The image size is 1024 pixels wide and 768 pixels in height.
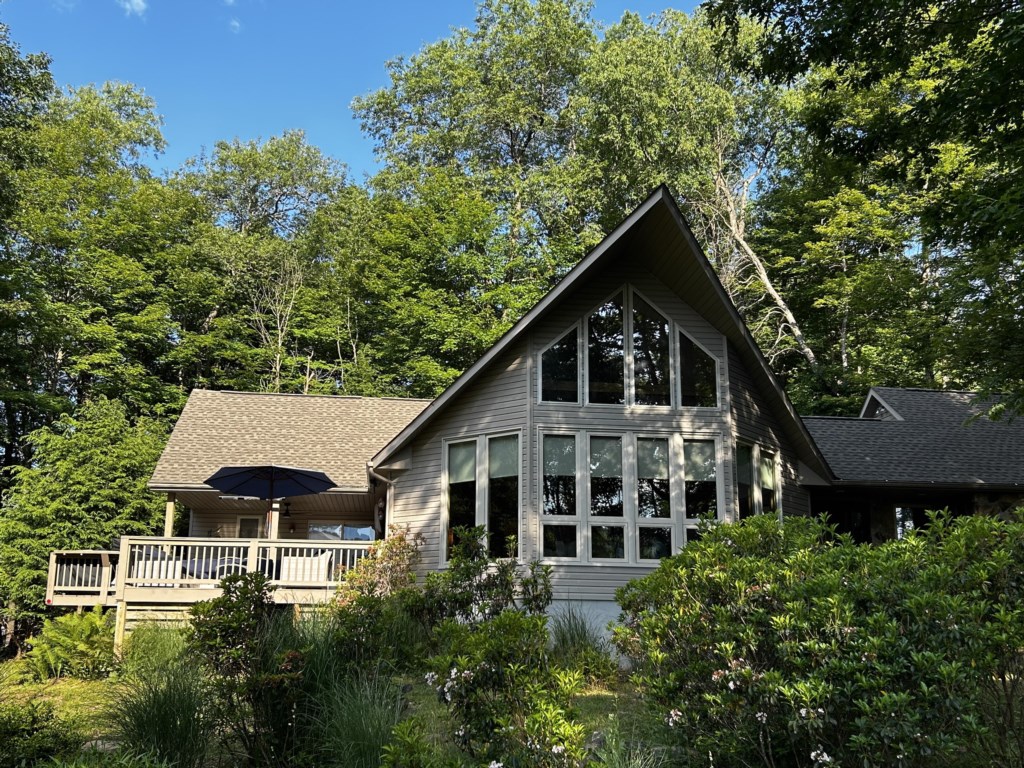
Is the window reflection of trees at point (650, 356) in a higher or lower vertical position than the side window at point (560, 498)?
higher

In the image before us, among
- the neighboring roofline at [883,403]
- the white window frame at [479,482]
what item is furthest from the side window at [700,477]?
the neighboring roofline at [883,403]

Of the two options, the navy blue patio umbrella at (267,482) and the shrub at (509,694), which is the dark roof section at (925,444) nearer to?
the navy blue patio umbrella at (267,482)

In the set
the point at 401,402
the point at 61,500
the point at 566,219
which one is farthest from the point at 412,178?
the point at 61,500

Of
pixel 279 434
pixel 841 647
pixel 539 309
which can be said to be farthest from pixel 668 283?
pixel 279 434

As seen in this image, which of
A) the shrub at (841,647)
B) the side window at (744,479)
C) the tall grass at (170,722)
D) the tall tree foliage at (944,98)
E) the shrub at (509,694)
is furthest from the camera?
the side window at (744,479)

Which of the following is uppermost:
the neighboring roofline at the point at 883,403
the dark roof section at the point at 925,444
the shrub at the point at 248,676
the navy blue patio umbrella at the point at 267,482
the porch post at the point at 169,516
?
the neighboring roofline at the point at 883,403

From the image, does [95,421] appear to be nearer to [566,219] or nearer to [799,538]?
[799,538]

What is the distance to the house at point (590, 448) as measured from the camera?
11.7m

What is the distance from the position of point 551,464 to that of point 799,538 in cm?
673

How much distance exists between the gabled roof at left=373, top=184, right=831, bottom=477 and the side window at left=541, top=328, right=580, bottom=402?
560 millimetres

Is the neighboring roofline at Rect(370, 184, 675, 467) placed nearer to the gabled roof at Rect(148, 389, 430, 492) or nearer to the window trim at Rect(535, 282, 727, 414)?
the window trim at Rect(535, 282, 727, 414)

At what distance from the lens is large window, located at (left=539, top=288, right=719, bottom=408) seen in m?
12.3

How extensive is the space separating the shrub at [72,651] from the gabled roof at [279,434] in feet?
12.4

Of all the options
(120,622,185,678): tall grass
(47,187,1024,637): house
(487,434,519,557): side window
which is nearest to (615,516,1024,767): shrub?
(47,187,1024,637): house
